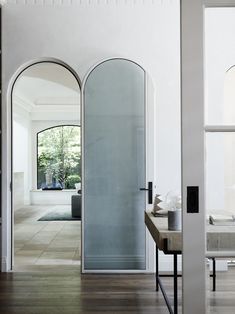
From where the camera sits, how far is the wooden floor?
3.42 m

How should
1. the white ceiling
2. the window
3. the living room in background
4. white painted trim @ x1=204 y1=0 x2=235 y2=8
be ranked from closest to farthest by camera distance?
white painted trim @ x1=204 y1=0 x2=235 y2=8
the white ceiling
the living room in background
the window

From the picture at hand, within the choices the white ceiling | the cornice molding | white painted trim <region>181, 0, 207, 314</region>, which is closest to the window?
the white ceiling

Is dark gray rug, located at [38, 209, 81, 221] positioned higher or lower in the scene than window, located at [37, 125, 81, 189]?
lower

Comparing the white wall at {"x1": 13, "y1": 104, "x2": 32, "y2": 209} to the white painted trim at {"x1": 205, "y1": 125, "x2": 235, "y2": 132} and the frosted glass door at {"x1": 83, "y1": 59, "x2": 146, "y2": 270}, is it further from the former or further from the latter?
the white painted trim at {"x1": 205, "y1": 125, "x2": 235, "y2": 132}

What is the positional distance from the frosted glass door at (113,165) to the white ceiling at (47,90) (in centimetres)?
323

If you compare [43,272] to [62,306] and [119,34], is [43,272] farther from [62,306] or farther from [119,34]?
[119,34]

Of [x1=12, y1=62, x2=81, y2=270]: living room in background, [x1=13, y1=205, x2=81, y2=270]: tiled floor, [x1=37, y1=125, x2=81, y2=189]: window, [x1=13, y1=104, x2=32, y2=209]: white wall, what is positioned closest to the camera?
[x1=13, y1=205, x2=81, y2=270]: tiled floor

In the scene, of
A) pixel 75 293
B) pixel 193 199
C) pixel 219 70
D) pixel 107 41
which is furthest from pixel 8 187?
pixel 219 70

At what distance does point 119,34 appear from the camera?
15.3 ft

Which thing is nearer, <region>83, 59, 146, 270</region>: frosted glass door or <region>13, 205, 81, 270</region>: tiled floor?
<region>83, 59, 146, 270</region>: frosted glass door

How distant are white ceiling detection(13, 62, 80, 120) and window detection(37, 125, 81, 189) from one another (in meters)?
0.81

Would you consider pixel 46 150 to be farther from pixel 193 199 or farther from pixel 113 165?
pixel 193 199

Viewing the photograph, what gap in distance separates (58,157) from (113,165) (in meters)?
9.01

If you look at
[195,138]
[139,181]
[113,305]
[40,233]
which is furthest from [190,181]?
[40,233]
